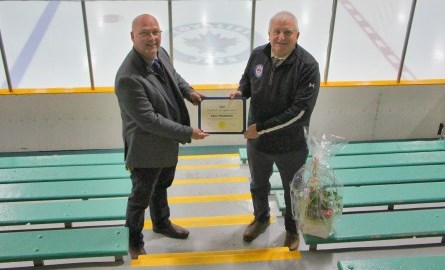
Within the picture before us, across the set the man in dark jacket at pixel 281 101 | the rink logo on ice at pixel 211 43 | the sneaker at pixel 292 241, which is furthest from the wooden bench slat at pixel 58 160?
the rink logo on ice at pixel 211 43

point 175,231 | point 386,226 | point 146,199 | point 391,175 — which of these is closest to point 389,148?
point 391,175

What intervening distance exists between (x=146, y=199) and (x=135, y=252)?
34 cm

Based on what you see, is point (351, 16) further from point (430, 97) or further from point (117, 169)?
point (117, 169)

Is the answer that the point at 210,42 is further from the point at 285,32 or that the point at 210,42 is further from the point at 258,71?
the point at 285,32

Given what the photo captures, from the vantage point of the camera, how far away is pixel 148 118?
7.23 ft

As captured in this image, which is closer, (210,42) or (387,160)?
(387,160)

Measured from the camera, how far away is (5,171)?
10.6 feet

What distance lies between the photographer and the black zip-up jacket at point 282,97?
2301 mm

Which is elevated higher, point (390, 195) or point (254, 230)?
point (390, 195)

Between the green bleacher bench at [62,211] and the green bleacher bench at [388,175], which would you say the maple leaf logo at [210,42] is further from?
the green bleacher bench at [62,211]

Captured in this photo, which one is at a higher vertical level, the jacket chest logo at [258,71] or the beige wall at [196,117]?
Answer: the jacket chest logo at [258,71]

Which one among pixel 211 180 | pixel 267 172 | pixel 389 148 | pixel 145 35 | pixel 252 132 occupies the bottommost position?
pixel 211 180

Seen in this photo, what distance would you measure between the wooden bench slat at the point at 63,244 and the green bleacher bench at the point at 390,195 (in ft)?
3.44

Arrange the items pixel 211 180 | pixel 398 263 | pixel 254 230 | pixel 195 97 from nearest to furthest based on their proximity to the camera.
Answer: pixel 398 263 → pixel 195 97 → pixel 254 230 → pixel 211 180
